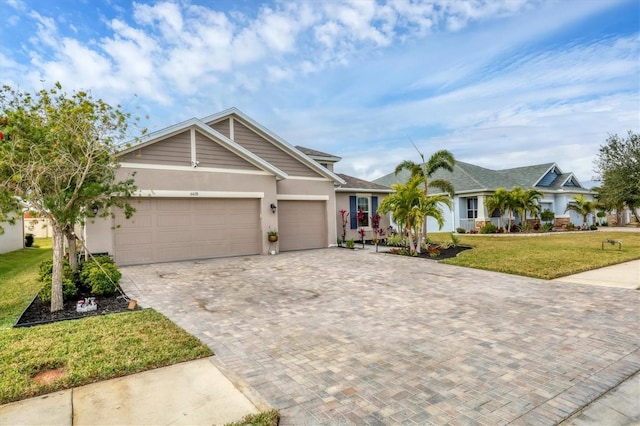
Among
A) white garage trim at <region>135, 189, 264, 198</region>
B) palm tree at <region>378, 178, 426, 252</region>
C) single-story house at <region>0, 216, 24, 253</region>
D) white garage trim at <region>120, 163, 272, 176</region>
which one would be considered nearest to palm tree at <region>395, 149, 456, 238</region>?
palm tree at <region>378, 178, 426, 252</region>

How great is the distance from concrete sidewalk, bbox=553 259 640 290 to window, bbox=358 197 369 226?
10977 millimetres

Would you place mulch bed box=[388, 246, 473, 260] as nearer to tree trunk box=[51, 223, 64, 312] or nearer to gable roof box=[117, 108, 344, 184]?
gable roof box=[117, 108, 344, 184]

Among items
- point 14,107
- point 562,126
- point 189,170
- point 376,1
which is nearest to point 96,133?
point 14,107

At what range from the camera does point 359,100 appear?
2045 cm

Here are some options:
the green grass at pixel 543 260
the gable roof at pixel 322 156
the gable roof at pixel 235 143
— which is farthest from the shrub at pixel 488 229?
the gable roof at pixel 235 143

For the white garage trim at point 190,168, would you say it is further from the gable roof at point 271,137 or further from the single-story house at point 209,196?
the gable roof at point 271,137

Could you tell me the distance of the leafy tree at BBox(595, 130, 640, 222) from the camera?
26.2m

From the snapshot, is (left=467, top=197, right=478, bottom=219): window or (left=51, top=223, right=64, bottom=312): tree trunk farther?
(left=467, top=197, right=478, bottom=219): window

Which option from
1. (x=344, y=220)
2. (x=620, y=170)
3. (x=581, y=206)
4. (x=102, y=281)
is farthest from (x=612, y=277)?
(x=620, y=170)

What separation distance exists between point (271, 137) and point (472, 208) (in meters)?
18.5

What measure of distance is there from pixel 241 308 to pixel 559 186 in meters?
32.5

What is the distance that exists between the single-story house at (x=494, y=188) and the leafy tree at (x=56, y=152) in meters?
23.6

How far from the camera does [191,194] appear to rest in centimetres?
1245

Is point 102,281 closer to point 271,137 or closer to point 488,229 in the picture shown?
point 271,137
